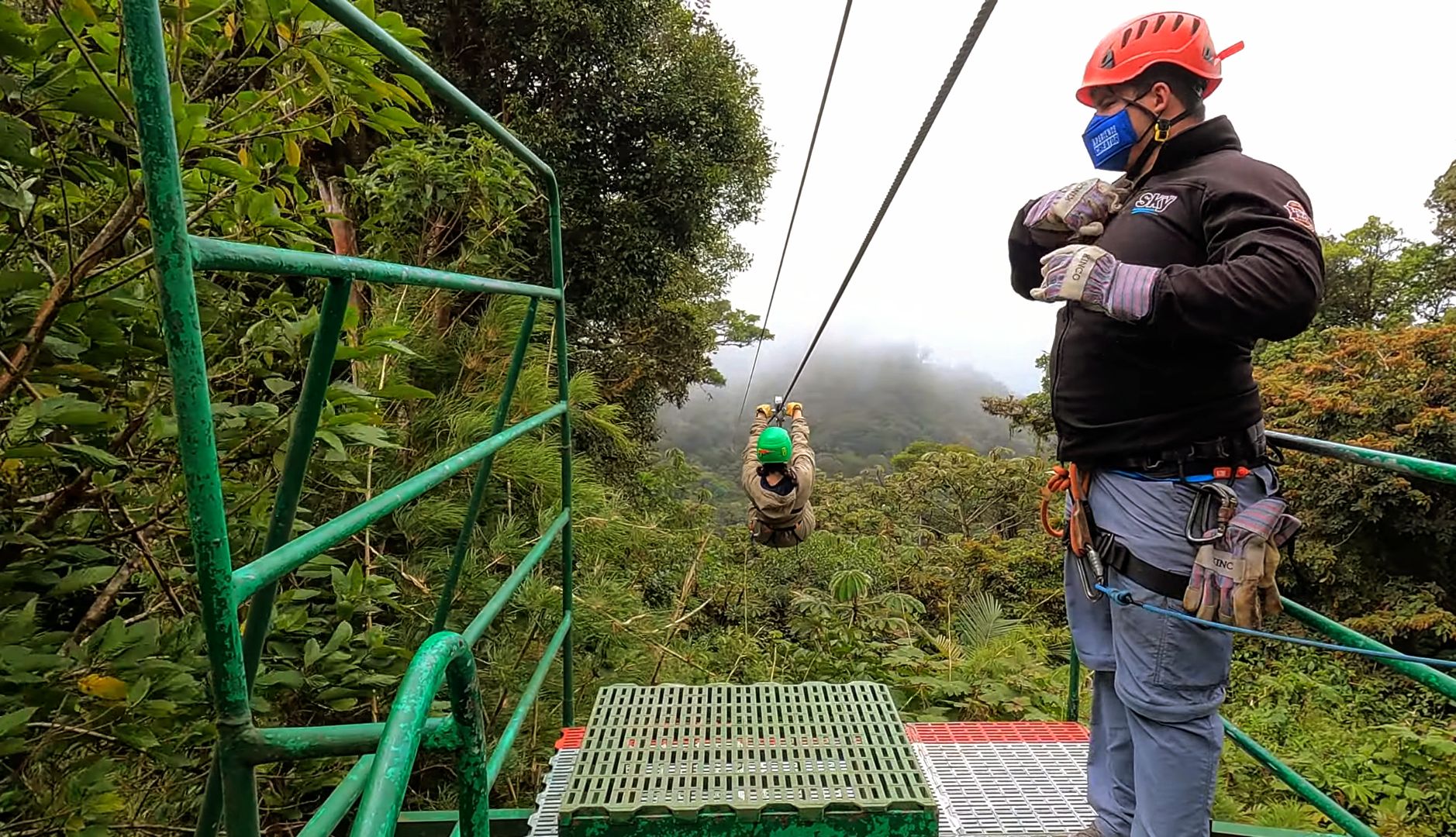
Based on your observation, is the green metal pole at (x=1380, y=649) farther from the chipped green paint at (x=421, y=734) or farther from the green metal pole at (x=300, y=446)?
the green metal pole at (x=300, y=446)

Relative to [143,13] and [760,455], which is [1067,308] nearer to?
[143,13]

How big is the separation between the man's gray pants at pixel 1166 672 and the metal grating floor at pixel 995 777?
0.34m

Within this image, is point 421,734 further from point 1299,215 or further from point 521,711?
point 1299,215

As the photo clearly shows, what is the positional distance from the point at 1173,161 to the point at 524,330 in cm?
124

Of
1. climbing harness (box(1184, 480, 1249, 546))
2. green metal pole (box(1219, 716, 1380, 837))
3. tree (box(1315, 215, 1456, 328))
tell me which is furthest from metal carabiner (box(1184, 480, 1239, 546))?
tree (box(1315, 215, 1456, 328))

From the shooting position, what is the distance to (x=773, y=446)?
399 cm

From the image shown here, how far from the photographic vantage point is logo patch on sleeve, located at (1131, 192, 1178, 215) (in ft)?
4.36

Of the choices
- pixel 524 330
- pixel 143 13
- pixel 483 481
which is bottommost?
pixel 483 481

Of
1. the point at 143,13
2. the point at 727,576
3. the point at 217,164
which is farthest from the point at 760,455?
the point at 143,13

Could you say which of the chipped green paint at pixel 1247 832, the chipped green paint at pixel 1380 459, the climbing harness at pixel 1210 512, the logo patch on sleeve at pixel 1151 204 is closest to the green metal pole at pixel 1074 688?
the chipped green paint at pixel 1247 832

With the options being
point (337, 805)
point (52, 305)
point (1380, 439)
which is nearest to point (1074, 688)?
point (337, 805)

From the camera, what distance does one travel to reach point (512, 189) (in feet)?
12.1

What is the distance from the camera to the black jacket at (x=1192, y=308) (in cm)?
114

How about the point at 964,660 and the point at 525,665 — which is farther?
the point at 964,660
